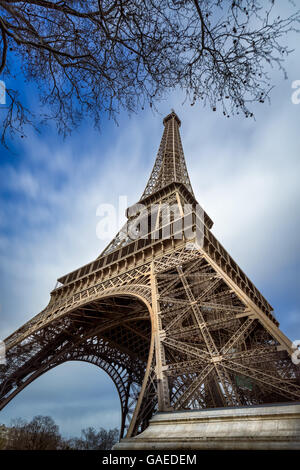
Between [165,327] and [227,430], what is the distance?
4.37m

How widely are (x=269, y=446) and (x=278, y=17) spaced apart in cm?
566

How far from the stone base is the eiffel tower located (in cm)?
103

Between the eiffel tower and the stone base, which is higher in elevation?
the eiffel tower

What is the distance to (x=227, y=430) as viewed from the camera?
4770 mm

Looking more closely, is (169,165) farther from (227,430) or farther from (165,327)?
(227,430)

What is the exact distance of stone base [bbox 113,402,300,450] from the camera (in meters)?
4.06

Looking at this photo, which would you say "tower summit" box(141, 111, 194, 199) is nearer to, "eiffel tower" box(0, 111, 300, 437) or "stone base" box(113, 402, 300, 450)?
"eiffel tower" box(0, 111, 300, 437)

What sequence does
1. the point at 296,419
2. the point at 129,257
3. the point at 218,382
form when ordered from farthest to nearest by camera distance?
the point at 129,257
the point at 218,382
the point at 296,419

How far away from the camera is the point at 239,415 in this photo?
5.13 metres

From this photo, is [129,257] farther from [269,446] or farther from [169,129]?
[169,129]

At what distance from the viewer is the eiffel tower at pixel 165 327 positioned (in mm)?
7383

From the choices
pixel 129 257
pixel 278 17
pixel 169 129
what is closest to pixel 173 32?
pixel 278 17

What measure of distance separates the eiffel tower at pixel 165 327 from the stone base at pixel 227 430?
1030 millimetres

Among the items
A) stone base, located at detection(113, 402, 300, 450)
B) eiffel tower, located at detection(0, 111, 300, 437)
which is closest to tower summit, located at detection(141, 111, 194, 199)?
eiffel tower, located at detection(0, 111, 300, 437)
